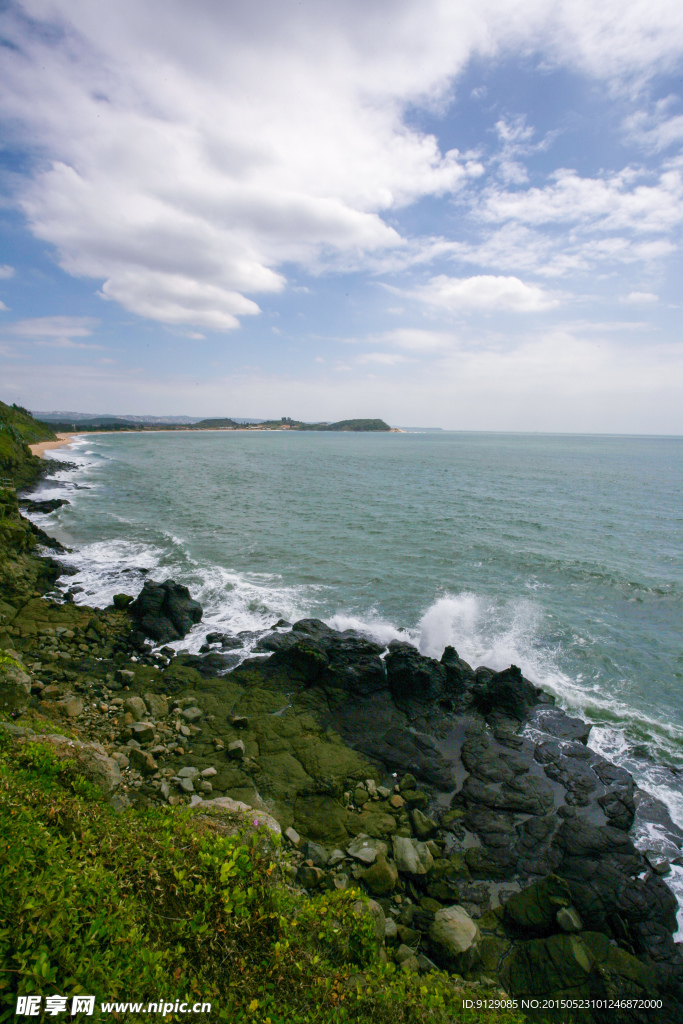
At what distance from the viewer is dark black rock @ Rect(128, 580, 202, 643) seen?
16991 millimetres

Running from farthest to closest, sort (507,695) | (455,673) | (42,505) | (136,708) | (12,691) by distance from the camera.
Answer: (42,505) → (455,673) → (507,695) → (136,708) → (12,691)

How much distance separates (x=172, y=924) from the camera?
4.46 m

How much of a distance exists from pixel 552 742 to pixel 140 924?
11687mm

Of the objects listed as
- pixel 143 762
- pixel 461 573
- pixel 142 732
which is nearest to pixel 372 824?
pixel 143 762

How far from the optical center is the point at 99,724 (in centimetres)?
1102

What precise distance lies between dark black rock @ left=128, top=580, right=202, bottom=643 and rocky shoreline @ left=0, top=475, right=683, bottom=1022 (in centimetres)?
9

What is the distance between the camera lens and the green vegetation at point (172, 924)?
3.62m

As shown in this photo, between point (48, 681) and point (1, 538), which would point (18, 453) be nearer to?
point (1, 538)

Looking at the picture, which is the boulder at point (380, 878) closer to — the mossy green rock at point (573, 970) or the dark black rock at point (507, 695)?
the mossy green rock at point (573, 970)

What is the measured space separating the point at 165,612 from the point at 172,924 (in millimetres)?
14512

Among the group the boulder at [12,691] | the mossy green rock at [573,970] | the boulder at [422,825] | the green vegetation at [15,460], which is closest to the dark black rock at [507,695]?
the boulder at [422,825]

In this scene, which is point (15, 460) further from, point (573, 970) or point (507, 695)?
point (573, 970)

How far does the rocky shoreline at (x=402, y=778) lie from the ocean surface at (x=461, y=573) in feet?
5.03

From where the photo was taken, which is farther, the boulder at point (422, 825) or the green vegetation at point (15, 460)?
the green vegetation at point (15, 460)
